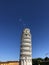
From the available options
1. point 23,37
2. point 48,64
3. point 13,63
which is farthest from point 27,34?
point 48,64

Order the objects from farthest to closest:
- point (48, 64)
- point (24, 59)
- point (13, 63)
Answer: point (48, 64) → point (13, 63) → point (24, 59)

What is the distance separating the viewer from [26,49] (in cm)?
1839

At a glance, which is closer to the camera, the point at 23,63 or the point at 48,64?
the point at 23,63

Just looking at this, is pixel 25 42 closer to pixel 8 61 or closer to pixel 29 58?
pixel 29 58

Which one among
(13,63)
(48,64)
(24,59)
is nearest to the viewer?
(24,59)

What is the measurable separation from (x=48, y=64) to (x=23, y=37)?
911 inches

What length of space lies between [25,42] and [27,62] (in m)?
1.82

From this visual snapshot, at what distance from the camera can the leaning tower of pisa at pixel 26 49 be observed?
18203 millimetres

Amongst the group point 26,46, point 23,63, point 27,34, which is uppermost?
point 27,34

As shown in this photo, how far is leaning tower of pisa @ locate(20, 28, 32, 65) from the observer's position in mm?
18203

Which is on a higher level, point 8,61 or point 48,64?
point 48,64

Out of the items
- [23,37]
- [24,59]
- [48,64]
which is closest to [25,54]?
[24,59]

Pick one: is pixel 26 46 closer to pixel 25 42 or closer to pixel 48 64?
pixel 25 42

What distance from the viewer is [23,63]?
60.2ft
